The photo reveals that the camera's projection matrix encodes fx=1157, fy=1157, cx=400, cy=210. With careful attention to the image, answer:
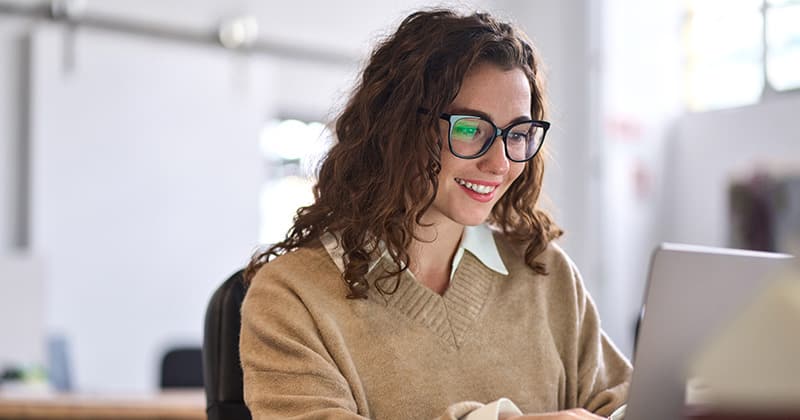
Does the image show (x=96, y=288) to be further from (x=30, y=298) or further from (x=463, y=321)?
(x=463, y=321)

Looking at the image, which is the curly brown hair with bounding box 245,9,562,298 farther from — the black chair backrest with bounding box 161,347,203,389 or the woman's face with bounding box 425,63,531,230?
the black chair backrest with bounding box 161,347,203,389

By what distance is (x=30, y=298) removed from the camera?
5.26 meters

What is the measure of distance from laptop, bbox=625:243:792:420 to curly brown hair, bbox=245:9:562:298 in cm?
54

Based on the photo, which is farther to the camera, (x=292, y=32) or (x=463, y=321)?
(x=292, y=32)

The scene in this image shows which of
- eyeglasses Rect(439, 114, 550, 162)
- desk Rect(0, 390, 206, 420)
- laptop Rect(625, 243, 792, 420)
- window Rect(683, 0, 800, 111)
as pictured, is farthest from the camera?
window Rect(683, 0, 800, 111)

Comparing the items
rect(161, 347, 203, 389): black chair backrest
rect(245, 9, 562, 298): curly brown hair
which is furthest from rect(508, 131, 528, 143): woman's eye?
rect(161, 347, 203, 389): black chair backrest

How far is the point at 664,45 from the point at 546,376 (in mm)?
5987

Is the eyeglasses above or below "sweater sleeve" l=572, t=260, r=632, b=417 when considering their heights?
above

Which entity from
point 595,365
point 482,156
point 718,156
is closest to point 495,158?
point 482,156

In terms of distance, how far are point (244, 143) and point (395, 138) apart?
457 centimetres

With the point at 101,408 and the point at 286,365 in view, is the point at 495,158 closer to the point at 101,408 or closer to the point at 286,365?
the point at 286,365

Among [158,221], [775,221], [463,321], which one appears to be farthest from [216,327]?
[775,221]

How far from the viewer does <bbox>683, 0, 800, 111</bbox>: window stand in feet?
22.3

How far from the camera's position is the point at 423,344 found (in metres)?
1.79
